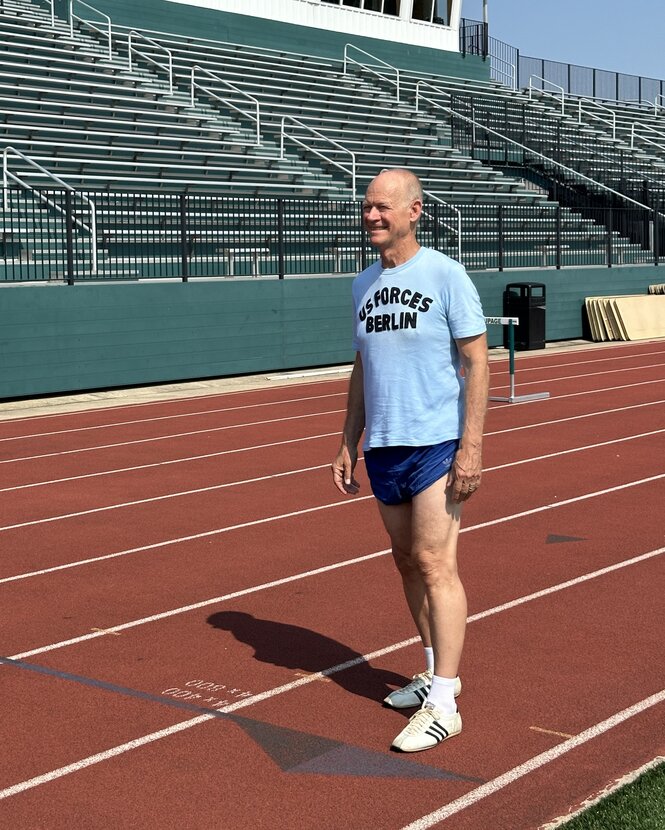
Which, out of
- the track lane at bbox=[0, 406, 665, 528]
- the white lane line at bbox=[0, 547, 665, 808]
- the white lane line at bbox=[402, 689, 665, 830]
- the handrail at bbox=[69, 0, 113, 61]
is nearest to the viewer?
the white lane line at bbox=[402, 689, 665, 830]

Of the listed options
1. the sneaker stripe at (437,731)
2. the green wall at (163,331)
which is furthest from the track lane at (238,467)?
the green wall at (163,331)

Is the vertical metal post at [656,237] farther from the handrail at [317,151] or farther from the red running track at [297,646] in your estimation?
the red running track at [297,646]

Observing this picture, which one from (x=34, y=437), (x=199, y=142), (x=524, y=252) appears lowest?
(x=34, y=437)

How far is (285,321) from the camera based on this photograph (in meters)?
21.8

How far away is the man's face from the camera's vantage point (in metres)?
4.89

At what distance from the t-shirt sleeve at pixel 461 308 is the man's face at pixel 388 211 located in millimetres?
263

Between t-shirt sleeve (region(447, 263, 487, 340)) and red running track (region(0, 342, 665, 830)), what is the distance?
62.5 inches

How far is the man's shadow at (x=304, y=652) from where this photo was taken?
569 centimetres

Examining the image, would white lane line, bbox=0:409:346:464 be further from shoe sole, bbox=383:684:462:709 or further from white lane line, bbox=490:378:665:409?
shoe sole, bbox=383:684:462:709

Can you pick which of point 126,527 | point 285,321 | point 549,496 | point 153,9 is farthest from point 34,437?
point 153,9

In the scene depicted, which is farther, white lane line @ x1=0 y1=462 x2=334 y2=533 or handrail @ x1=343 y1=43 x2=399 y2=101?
handrail @ x1=343 y1=43 x2=399 y2=101

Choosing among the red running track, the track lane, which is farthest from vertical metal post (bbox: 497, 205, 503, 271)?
the red running track

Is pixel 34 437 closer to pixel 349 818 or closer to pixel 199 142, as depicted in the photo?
pixel 349 818

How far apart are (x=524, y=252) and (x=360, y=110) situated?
29.0ft
